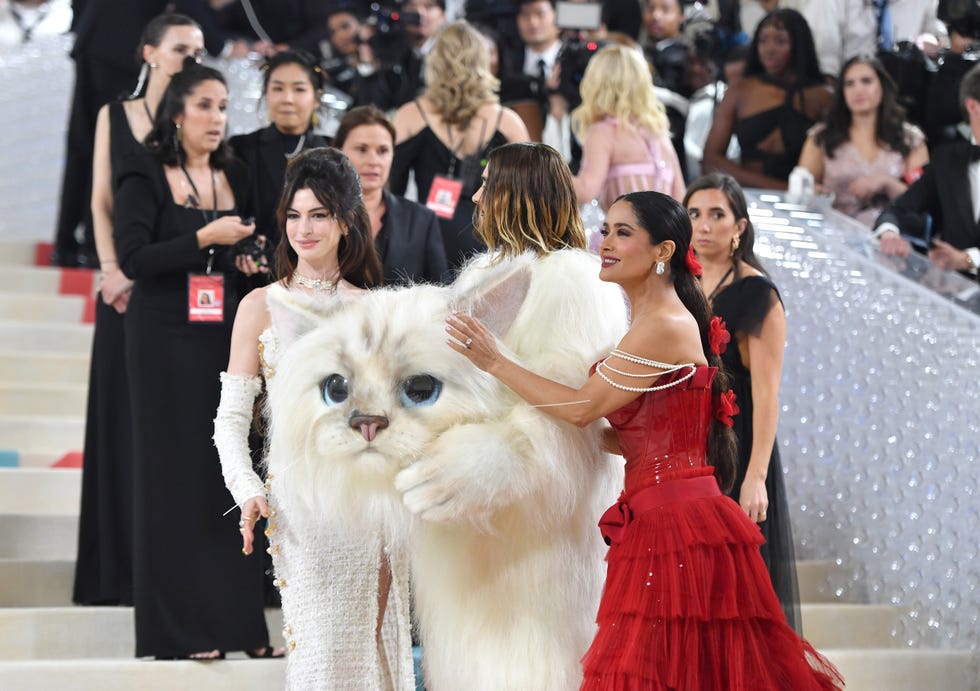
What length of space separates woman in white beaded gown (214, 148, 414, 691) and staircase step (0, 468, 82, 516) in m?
2.15

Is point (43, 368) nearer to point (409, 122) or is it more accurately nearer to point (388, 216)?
point (409, 122)

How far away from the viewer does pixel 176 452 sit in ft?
13.9

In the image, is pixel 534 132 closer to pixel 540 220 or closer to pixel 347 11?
pixel 347 11

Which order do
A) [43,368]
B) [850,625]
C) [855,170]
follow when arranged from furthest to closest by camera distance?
[855,170] < [43,368] < [850,625]

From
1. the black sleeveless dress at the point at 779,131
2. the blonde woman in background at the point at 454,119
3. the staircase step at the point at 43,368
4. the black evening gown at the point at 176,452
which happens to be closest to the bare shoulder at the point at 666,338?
the black evening gown at the point at 176,452

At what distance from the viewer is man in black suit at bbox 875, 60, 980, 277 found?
5945mm

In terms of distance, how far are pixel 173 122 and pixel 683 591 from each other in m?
2.40

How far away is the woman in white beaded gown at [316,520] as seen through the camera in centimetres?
324

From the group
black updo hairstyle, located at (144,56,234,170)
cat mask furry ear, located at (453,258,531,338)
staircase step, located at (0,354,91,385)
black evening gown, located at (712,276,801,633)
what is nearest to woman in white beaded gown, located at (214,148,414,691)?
cat mask furry ear, located at (453,258,531,338)

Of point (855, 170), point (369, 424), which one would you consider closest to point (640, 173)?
point (855, 170)

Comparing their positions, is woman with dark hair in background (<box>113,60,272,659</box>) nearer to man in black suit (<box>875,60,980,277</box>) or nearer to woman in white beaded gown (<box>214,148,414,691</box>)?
woman in white beaded gown (<box>214,148,414,691</box>)

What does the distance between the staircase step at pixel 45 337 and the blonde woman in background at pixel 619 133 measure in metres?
2.43

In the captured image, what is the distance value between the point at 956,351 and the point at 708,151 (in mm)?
2145

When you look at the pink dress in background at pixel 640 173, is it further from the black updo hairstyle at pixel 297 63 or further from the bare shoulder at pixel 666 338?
the bare shoulder at pixel 666 338
